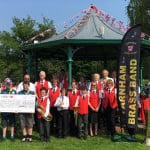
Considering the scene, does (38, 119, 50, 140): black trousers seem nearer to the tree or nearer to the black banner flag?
the black banner flag

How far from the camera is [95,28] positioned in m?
12.2

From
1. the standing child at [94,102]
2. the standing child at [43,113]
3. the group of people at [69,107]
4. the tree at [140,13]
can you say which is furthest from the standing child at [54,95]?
the tree at [140,13]

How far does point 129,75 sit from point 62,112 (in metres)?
2.38

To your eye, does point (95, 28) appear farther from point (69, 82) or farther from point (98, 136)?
point (98, 136)

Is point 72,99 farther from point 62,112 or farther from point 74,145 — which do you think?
point 74,145

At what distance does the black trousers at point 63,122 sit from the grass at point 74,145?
0.32 metres

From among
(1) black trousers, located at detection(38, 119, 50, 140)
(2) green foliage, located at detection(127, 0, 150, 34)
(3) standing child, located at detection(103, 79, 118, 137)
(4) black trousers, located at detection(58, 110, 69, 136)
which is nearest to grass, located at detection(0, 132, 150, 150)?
(1) black trousers, located at detection(38, 119, 50, 140)

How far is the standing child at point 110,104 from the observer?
32.0 ft

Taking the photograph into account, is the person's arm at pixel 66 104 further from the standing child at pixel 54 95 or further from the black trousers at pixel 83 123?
the black trousers at pixel 83 123

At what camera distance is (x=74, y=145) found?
351 inches

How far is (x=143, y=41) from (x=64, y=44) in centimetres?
279

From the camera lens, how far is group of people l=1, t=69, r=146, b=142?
9375 mm

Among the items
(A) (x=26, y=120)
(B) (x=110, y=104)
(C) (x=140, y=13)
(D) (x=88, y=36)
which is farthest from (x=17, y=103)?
(C) (x=140, y=13)

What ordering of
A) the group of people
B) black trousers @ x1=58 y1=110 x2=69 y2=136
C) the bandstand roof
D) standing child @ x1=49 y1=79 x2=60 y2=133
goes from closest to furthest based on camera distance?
1. the group of people
2. black trousers @ x1=58 y1=110 x2=69 y2=136
3. standing child @ x1=49 y1=79 x2=60 y2=133
4. the bandstand roof
